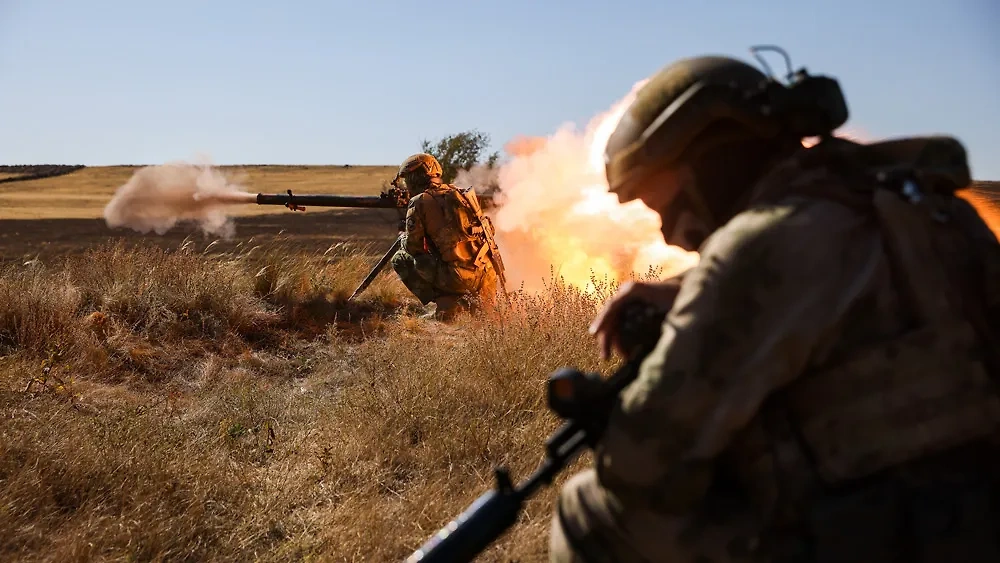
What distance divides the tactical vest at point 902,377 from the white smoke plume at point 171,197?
394 inches

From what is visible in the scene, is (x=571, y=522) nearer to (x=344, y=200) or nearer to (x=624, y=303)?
(x=624, y=303)

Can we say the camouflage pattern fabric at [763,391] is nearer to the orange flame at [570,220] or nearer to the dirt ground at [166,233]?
the orange flame at [570,220]

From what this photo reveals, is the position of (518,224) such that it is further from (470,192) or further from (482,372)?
(482,372)

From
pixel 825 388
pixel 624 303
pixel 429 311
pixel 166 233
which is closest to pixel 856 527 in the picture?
pixel 825 388

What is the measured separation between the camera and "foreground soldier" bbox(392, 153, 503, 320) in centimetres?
970

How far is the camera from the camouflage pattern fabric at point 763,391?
1583 millimetres

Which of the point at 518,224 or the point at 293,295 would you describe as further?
the point at 518,224

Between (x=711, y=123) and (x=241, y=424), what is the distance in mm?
4160

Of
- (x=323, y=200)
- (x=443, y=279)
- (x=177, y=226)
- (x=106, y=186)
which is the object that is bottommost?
(x=443, y=279)

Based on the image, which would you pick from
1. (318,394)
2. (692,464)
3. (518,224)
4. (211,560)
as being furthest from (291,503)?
(518,224)

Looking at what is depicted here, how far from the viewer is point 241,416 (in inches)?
208

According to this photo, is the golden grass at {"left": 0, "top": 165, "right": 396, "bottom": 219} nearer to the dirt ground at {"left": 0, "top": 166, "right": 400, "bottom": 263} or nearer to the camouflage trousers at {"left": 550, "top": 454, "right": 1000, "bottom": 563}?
the dirt ground at {"left": 0, "top": 166, "right": 400, "bottom": 263}

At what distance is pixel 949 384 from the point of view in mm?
1636

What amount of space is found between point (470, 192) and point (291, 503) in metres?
6.64
